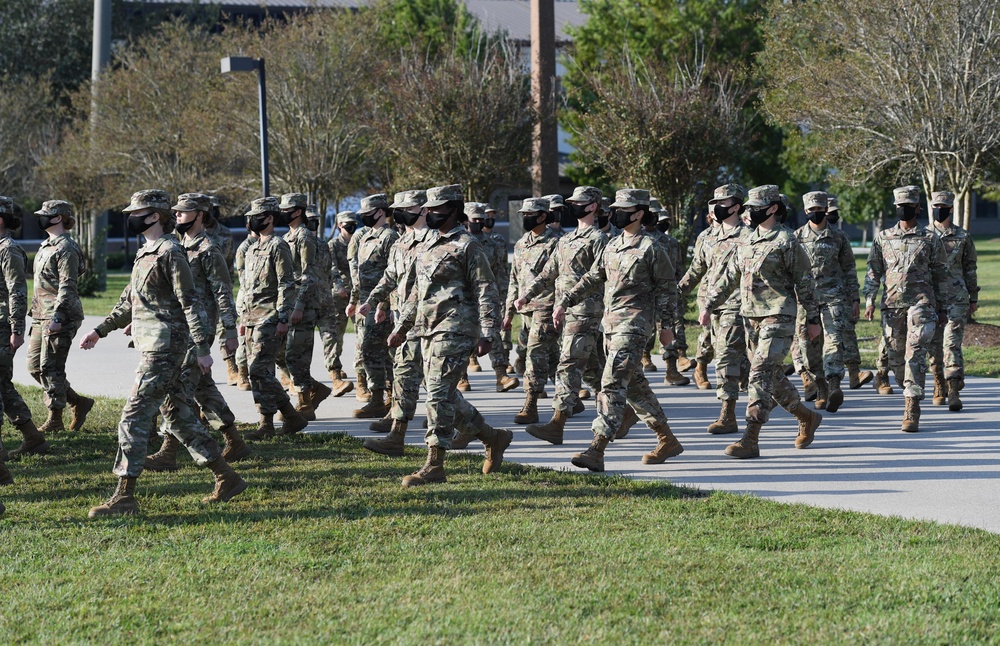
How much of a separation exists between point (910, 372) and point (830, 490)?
2982 mm

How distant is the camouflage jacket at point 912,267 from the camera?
37.9 feet

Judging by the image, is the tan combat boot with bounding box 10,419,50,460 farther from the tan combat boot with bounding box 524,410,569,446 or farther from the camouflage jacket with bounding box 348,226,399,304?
the tan combat boot with bounding box 524,410,569,446

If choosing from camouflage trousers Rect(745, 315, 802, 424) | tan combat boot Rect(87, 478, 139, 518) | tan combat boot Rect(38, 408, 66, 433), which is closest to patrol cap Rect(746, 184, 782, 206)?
camouflage trousers Rect(745, 315, 802, 424)

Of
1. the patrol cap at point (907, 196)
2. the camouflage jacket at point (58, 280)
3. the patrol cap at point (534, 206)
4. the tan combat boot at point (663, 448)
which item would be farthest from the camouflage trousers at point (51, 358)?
the patrol cap at point (907, 196)

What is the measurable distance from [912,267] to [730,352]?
198 cm

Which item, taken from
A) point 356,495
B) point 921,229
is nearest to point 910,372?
point 921,229

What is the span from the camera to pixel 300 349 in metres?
11.5

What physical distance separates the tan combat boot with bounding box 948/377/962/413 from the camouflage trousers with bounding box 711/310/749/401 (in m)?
2.10

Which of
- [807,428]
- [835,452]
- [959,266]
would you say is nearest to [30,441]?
[807,428]

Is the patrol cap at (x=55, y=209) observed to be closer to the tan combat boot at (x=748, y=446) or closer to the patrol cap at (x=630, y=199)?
the patrol cap at (x=630, y=199)

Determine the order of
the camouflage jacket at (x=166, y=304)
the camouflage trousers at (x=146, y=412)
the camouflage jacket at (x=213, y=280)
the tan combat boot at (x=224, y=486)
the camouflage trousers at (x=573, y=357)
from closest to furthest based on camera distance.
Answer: the camouflage trousers at (x=146, y=412)
the camouflage jacket at (x=166, y=304)
the tan combat boot at (x=224, y=486)
the camouflage jacket at (x=213, y=280)
the camouflage trousers at (x=573, y=357)

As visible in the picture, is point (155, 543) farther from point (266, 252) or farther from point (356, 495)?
point (266, 252)

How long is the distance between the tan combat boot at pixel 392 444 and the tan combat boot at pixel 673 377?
5.03 metres

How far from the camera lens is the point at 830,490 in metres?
8.46
